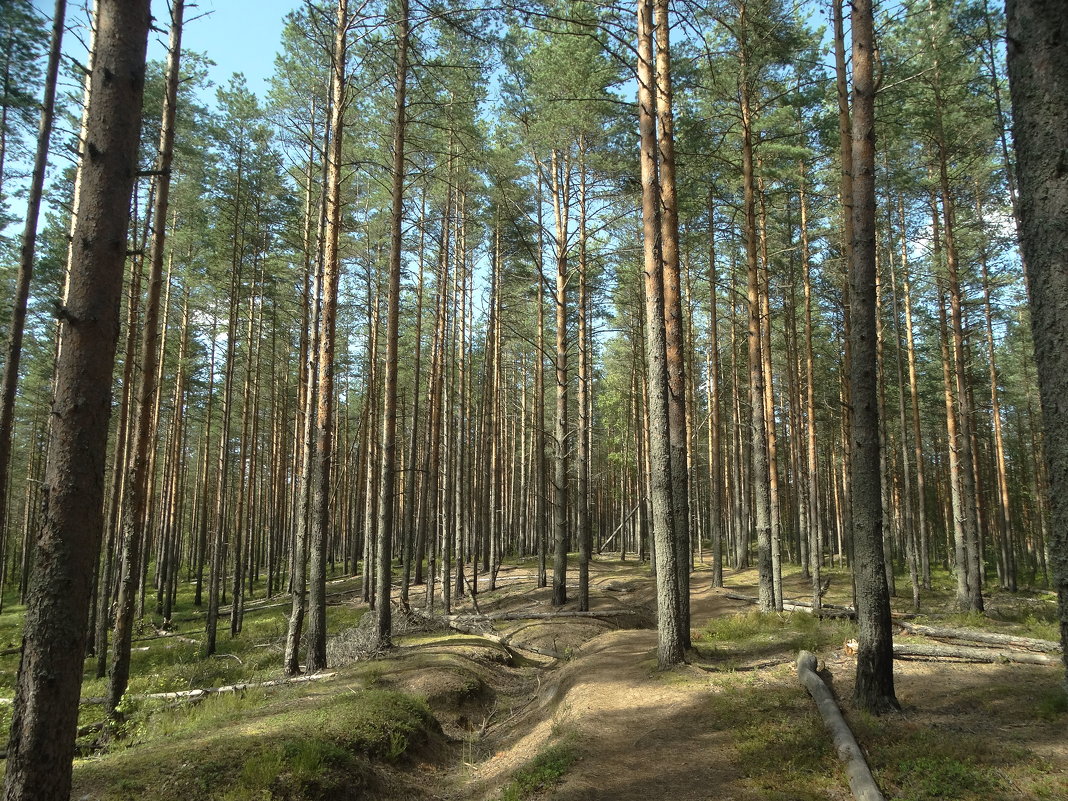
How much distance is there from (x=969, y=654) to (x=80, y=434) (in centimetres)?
1086

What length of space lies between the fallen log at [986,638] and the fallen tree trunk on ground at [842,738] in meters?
4.32

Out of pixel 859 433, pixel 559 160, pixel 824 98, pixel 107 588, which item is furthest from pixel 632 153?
Answer: pixel 107 588

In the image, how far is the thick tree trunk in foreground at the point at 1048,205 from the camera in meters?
2.60

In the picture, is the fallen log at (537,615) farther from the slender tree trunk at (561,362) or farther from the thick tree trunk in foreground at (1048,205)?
the thick tree trunk in foreground at (1048,205)

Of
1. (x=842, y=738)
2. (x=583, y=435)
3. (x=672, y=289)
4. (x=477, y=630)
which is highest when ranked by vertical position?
(x=672, y=289)

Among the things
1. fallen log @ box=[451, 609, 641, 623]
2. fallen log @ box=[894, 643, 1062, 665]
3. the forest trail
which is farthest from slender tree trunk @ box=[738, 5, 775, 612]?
the forest trail

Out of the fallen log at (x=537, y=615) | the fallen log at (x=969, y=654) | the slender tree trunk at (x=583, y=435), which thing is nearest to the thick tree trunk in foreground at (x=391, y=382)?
the fallen log at (x=537, y=615)

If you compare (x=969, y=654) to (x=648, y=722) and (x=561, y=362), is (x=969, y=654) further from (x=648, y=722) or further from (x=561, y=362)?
(x=561, y=362)

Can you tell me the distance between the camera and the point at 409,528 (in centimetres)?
1623

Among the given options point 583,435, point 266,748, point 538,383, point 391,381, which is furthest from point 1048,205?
point 538,383

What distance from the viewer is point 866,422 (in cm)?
661

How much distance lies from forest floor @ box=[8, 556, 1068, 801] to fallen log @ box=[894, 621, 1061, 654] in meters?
1.43

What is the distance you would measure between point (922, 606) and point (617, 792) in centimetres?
1556

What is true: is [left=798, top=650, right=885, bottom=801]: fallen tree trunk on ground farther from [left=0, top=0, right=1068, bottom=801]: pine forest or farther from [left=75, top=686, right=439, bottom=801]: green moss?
[left=75, top=686, right=439, bottom=801]: green moss
